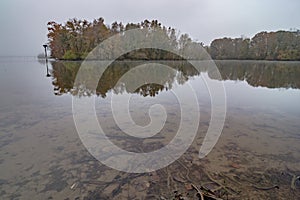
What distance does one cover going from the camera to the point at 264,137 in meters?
4.24

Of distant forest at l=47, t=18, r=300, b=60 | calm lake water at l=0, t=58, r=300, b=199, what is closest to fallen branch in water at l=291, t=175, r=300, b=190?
calm lake water at l=0, t=58, r=300, b=199

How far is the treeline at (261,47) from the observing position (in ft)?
152

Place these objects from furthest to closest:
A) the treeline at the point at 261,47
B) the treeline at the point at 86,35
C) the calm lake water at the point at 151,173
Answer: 1. the treeline at the point at 261,47
2. the treeline at the point at 86,35
3. the calm lake water at the point at 151,173

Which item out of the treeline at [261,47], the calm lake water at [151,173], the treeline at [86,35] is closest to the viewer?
the calm lake water at [151,173]

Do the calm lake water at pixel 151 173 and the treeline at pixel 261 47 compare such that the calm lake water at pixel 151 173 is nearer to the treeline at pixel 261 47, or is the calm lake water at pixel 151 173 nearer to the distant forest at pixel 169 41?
the distant forest at pixel 169 41

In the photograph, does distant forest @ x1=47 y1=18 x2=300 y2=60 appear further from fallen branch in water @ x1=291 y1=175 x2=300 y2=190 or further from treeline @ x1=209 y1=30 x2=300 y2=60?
fallen branch in water @ x1=291 y1=175 x2=300 y2=190

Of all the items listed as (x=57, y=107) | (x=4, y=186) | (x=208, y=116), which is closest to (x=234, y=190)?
(x=4, y=186)

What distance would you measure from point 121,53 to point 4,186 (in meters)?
34.3

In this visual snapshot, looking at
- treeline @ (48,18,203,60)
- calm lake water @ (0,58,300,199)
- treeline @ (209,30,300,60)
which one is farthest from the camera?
treeline @ (209,30,300,60)

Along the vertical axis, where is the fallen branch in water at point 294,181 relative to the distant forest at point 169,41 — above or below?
below

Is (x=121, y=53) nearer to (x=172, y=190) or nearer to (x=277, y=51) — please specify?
(x=172, y=190)

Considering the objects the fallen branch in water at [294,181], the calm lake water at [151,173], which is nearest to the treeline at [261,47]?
the calm lake water at [151,173]

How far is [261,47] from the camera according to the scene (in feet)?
166

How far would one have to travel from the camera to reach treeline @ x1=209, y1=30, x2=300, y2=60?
46.3 metres
